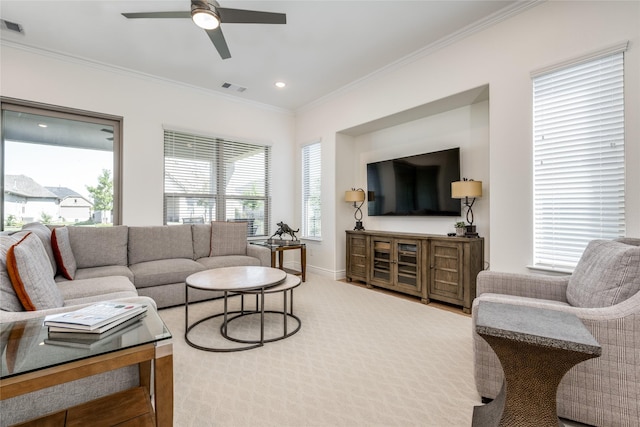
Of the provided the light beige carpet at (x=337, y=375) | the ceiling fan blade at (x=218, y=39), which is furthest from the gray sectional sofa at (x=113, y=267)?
the ceiling fan blade at (x=218, y=39)

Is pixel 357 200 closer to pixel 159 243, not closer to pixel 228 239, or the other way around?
pixel 228 239

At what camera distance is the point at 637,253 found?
1.55 metres

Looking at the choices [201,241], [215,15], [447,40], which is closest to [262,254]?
[201,241]

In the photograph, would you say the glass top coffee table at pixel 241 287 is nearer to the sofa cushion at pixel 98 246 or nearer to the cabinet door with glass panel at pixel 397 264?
the sofa cushion at pixel 98 246

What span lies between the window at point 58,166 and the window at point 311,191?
288 cm

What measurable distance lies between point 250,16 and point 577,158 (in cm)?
288

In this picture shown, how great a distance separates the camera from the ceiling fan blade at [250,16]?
2193 mm

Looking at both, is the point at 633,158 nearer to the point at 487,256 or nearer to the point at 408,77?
the point at 487,256

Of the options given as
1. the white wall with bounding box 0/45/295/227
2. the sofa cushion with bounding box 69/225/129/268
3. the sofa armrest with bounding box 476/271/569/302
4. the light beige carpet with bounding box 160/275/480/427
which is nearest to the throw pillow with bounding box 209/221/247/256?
the white wall with bounding box 0/45/295/227

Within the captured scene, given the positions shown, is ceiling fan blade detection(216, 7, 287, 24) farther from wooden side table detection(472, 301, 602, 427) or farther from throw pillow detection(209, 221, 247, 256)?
throw pillow detection(209, 221, 247, 256)

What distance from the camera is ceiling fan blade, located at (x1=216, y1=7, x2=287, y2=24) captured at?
2.19 metres

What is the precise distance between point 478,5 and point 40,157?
5.13 metres

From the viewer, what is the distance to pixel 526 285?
212 cm

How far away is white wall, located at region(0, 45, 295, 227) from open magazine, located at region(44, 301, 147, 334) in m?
3.20
